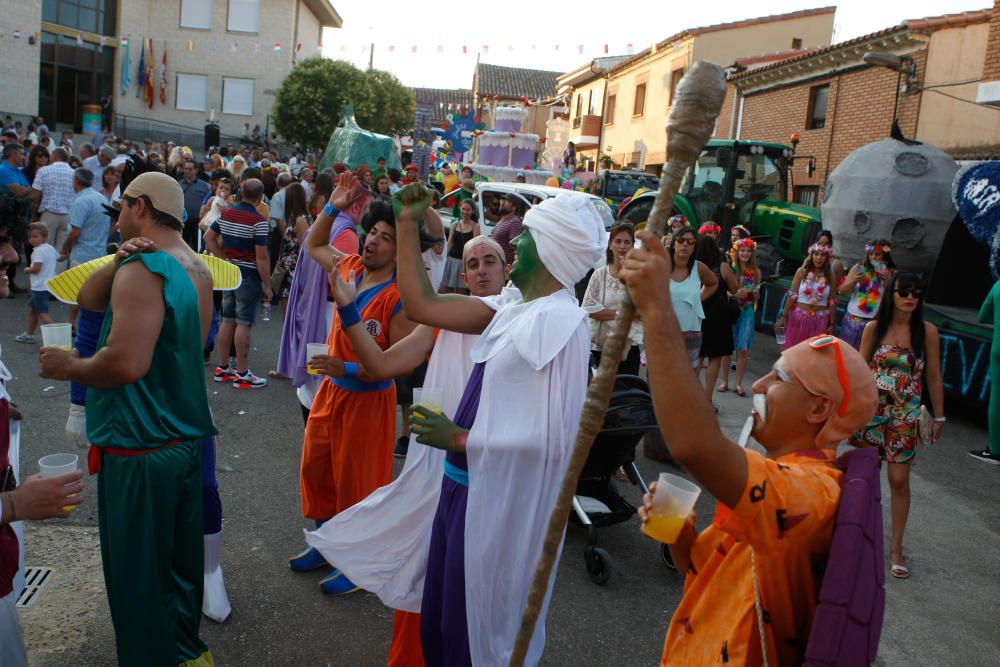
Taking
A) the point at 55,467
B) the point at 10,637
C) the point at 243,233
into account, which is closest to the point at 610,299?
the point at 243,233

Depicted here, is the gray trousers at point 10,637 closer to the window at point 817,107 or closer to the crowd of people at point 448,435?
the crowd of people at point 448,435

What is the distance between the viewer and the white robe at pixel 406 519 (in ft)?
10.6

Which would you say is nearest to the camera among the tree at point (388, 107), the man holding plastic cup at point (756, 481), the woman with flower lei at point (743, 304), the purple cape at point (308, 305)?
the man holding plastic cup at point (756, 481)

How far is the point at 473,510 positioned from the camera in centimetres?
272

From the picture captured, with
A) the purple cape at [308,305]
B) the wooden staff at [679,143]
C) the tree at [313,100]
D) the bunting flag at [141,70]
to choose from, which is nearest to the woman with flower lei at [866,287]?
the purple cape at [308,305]

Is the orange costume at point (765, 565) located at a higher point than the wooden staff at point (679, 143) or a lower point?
lower

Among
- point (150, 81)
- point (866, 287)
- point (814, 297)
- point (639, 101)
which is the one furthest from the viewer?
point (150, 81)

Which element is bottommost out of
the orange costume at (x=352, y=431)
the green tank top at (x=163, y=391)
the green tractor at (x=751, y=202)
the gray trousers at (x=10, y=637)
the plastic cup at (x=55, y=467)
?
the gray trousers at (x=10, y=637)

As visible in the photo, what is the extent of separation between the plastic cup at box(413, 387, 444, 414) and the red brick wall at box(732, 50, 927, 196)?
16013 millimetres

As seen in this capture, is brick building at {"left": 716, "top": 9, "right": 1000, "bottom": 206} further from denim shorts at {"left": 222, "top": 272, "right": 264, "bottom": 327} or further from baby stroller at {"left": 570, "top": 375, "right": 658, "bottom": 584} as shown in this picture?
baby stroller at {"left": 570, "top": 375, "right": 658, "bottom": 584}

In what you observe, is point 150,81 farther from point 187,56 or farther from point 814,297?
point 814,297

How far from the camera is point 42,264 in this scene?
27.0ft

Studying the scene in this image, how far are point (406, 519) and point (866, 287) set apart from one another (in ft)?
21.8

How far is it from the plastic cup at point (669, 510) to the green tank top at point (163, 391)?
69.6 inches
